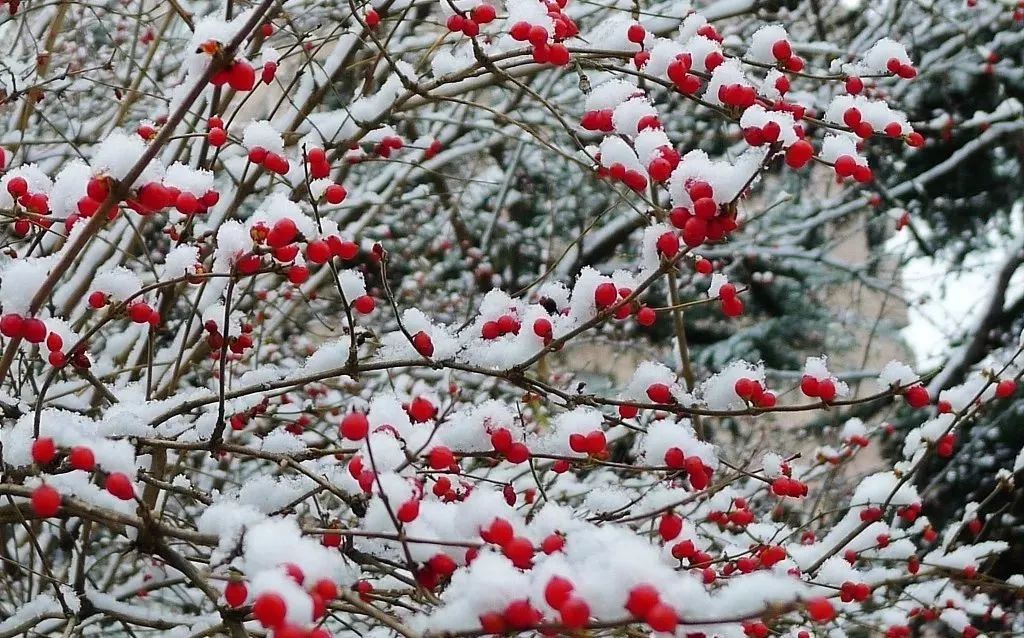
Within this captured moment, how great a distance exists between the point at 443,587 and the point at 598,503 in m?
0.60

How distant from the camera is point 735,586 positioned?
1102 millimetres

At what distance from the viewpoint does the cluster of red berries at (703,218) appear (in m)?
1.44

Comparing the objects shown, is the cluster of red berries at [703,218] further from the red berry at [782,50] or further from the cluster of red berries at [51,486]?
the cluster of red berries at [51,486]

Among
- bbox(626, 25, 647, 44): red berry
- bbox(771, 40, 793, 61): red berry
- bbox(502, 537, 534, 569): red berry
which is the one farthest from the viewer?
bbox(626, 25, 647, 44): red berry

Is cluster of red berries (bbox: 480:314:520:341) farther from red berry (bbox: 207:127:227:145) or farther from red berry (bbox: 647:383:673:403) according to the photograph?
red berry (bbox: 207:127:227:145)

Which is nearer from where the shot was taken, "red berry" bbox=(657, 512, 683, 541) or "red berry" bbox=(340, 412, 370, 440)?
"red berry" bbox=(340, 412, 370, 440)

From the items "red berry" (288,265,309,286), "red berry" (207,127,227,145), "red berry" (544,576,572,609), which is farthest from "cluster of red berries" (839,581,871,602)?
"red berry" (207,127,227,145)

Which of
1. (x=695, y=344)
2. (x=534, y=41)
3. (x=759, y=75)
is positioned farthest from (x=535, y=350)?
(x=695, y=344)

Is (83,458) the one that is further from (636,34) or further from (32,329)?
(636,34)

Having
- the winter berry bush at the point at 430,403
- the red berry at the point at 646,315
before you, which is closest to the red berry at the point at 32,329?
the winter berry bush at the point at 430,403

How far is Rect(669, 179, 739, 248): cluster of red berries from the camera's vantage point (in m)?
1.44

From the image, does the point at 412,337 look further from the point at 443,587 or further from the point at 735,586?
the point at 735,586

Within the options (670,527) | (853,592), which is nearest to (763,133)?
(670,527)

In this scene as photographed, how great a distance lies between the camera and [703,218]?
1450 millimetres
